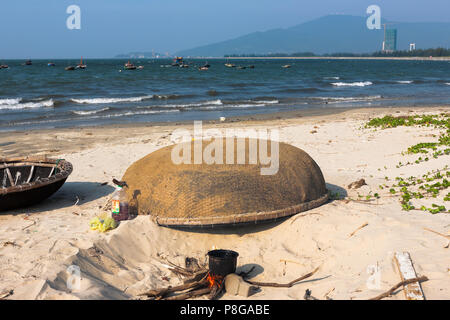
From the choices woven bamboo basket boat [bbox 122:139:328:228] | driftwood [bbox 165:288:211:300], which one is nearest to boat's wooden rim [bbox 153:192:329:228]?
woven bamboo basket boat [bbox 122:139:328:228]

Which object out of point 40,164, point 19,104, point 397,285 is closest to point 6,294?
point 397,285

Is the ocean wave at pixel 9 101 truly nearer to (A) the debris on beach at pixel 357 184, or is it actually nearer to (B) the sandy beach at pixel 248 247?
(B) the sandy beach at pixel 248 247

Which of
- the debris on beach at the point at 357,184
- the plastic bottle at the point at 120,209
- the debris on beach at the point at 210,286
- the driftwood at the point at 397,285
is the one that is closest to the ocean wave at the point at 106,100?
the debris on beach at the point at 357,184

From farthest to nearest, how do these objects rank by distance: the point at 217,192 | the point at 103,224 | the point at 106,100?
the point at 106,100 < the point at 103,224 < the point at 217,192

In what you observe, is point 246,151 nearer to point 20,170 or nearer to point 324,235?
point 324,235

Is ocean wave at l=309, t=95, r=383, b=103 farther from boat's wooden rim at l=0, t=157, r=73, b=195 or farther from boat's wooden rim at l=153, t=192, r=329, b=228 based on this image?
boat's wooden rim at l=153, t=192, r=329, b=228

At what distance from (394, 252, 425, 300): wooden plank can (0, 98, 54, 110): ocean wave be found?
75.3 feet

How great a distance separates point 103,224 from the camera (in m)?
5.53

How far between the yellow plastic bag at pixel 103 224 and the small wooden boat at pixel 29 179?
1.45 m

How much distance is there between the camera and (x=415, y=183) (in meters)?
7.30

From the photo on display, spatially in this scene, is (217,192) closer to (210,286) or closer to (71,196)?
(210,286)

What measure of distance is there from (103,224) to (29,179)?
288cm
